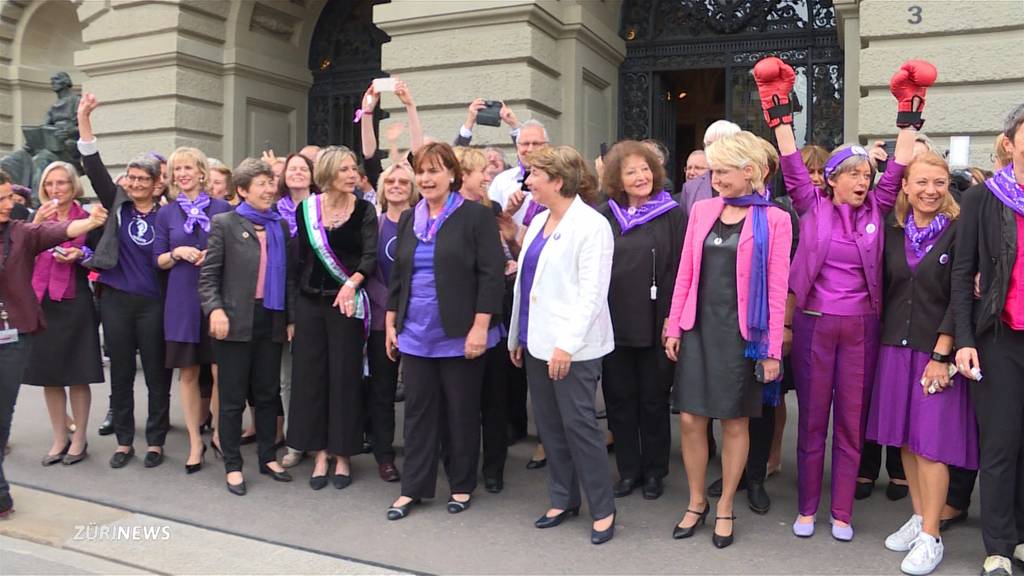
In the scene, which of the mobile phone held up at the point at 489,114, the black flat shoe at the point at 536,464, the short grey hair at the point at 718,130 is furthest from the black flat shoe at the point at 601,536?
the mobile phone held up at the point at 489,114

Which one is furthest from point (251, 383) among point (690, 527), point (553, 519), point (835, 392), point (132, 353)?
point (835, 392)

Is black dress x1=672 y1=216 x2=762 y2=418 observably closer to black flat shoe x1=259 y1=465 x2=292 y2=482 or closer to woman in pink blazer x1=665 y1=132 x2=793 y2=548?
woman in pink blazer x1=665 y1=132 x2=793 y2=548

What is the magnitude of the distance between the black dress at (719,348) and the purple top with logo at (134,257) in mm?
3604

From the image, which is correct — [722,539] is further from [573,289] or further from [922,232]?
[922,232]

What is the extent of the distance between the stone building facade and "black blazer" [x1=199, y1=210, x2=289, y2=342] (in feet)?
14.2

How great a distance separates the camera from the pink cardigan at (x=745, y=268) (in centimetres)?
408

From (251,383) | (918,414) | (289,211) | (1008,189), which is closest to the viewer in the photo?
(1008,189)

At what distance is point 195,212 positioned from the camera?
5719mm

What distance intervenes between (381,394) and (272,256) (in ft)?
3.59

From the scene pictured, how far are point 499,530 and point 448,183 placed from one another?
1.89 m

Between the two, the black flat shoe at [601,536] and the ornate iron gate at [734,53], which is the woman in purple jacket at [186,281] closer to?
the black flat shoe at [601,536]

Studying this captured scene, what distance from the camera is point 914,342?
4086mm

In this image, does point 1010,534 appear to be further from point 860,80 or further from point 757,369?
point 860,80

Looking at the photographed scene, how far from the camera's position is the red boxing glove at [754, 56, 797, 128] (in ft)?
14.0
